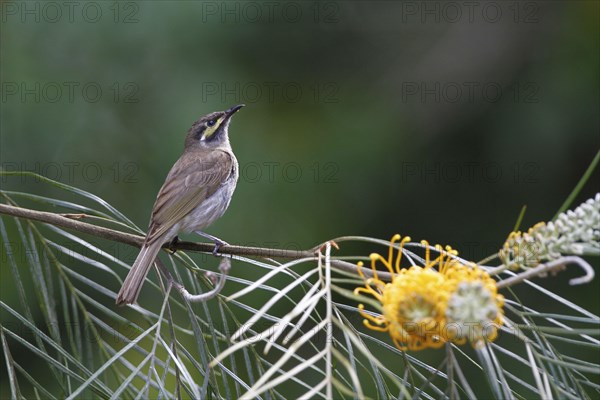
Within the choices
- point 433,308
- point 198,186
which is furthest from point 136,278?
point 433,308

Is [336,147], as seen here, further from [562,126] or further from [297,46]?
[562,126]

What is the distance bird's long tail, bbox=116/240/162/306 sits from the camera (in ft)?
9.68

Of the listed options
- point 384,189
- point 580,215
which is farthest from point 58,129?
point 580,215

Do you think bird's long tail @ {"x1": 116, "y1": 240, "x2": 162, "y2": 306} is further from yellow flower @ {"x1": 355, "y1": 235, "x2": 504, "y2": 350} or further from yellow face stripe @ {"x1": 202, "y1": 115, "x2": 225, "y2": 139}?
yellow face stripe @ {"x1": 202, "y1": 115, "x2": 225, "y2": 139}

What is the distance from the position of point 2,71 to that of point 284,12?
6.42 feet

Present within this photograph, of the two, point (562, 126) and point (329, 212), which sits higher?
point (562, 126)

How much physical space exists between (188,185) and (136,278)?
1217mm

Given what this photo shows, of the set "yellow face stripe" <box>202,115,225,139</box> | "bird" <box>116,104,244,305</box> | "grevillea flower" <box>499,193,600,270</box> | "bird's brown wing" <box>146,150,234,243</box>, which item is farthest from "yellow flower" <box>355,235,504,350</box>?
"yellow face stripe" <box>202,115,225,139</box>

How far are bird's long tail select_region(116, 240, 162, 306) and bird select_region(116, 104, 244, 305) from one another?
142 mm

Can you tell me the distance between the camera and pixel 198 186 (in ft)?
13.8

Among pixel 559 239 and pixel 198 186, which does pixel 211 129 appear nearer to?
pixel 198 186

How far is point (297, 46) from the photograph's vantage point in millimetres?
6031

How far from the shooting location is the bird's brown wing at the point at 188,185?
3.81 metres

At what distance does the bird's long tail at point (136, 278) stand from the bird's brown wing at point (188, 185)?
468mm
